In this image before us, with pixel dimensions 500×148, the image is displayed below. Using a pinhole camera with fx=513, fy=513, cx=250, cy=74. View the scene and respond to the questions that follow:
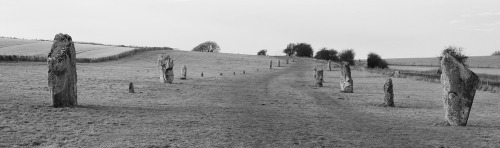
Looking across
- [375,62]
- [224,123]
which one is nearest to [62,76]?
[224,123]

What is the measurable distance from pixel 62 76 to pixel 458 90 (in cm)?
1365

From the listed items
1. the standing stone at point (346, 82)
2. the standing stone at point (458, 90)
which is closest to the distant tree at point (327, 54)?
the standing stone at point (346, 82)

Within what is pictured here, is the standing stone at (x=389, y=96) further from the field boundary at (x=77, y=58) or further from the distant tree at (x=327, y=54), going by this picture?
the distant tree at (x=327, y=54)

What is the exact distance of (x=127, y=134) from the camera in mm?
14023

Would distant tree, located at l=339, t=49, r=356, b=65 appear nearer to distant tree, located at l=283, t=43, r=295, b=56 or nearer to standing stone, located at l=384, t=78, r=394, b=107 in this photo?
distant tree, located at l=283, t=43, r=295, b=56

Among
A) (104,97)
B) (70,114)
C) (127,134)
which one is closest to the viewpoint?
(127,134)

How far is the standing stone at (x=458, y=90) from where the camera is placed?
16938 millimetres

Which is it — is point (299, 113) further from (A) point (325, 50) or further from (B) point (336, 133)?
(A) point (325, 50)

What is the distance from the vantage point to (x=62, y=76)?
18312 mm

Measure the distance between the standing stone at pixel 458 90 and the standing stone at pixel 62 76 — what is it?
13.2 m

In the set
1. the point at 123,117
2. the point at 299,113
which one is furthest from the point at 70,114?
the point at 299,113

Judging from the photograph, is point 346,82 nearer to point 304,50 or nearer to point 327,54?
point 327,54

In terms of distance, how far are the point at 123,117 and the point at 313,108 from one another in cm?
858

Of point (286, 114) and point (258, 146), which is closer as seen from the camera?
point (258, 146)
